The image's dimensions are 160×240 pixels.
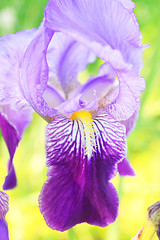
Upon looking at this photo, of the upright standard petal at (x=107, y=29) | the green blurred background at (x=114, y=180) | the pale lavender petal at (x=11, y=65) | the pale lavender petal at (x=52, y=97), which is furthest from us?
the green blurred background at (x=114, y=180)

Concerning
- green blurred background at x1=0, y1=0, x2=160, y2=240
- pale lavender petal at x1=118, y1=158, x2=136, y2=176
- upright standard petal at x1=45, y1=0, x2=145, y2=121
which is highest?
upright standard petal at x1=45, y1=0, x2=145, y2=121

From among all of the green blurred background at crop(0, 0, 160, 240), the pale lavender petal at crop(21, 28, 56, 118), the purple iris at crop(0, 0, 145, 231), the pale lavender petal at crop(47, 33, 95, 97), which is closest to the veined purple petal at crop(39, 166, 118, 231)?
the purple iris at crop(0, 0, 145, 231)

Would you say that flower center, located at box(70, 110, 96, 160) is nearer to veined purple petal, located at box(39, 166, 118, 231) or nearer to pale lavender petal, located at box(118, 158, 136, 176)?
veined purple petal, located at box(39, 166, 118, 231)

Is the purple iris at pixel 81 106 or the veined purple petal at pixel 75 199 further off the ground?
the purple iris at pixel 81 106

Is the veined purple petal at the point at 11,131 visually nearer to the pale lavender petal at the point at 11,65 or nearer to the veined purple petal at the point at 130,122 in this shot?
the pale lavender petal at the point at 11,65

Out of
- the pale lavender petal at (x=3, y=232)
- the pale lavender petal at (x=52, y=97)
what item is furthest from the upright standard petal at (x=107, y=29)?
the pale lavender petal at (x=3, y=232)

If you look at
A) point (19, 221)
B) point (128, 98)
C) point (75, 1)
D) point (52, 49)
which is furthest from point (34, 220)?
point (75, 1)

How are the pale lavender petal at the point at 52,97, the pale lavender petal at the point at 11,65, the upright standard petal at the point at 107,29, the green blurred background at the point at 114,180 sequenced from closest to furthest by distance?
1. the upright standard petal at the point at 107,29
2. the pale lavender petal at the point at 11,65
3. the pale lavender petal at the point at 52,97
4. the green blurred background at the point at 114,180
